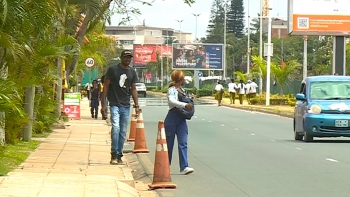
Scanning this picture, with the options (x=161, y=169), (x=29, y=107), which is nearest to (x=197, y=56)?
(x=29, y=107)

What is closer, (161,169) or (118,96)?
(161,169)

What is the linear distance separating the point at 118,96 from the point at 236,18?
417 ft

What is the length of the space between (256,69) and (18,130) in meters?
51.4

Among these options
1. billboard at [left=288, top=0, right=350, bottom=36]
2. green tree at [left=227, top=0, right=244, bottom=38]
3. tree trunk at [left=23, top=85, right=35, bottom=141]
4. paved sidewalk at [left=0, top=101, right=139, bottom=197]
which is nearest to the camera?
paved sidewalk at [left=0, top=101, right=139, bottom=197]

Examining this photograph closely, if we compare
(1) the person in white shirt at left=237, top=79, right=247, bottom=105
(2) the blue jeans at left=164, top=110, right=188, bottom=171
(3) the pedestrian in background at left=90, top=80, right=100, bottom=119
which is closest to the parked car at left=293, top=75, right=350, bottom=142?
(2) the blue jeans at left=164, top=110, right=188, bottom=171

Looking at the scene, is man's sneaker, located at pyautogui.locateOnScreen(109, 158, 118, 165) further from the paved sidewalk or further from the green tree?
the green tree

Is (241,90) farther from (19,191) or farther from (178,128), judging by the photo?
(19,191)

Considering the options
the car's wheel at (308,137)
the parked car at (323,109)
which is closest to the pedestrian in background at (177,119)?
the parked car at (323,109)

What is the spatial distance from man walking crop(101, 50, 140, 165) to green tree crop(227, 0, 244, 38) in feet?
401

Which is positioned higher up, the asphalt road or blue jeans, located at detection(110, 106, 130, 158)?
blue jeans, located at detection(110, 106, 130, 158)

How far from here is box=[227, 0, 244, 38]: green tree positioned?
454 feet

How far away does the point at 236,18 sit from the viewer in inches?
5556

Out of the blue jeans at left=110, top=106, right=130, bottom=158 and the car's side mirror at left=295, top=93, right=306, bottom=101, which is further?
the car's side mirror at left=295, top=93, right=306, bottom=101

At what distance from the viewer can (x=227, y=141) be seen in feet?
73.6
